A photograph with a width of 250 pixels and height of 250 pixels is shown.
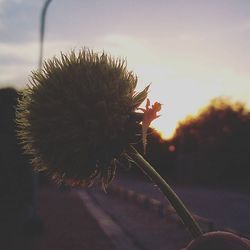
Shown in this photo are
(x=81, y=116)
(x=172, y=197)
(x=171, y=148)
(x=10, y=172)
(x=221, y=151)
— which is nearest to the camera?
(x=172, y=197)

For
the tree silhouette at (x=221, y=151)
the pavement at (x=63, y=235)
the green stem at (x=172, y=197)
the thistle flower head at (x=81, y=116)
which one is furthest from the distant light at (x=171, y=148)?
the green stem at (x=172, y=197)

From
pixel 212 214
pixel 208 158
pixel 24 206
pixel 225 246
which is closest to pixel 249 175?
pixel 208 158

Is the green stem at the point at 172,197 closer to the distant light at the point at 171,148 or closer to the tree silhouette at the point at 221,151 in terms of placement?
the tree silhouette at the point at 221,151

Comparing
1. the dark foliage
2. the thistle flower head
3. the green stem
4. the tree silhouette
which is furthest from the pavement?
the tree silhouette

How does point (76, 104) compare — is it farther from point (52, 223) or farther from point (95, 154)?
point (52, 223)

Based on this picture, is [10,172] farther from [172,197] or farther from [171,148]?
[171,148]

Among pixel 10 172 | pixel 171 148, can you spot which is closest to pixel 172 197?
pixel 10 172
